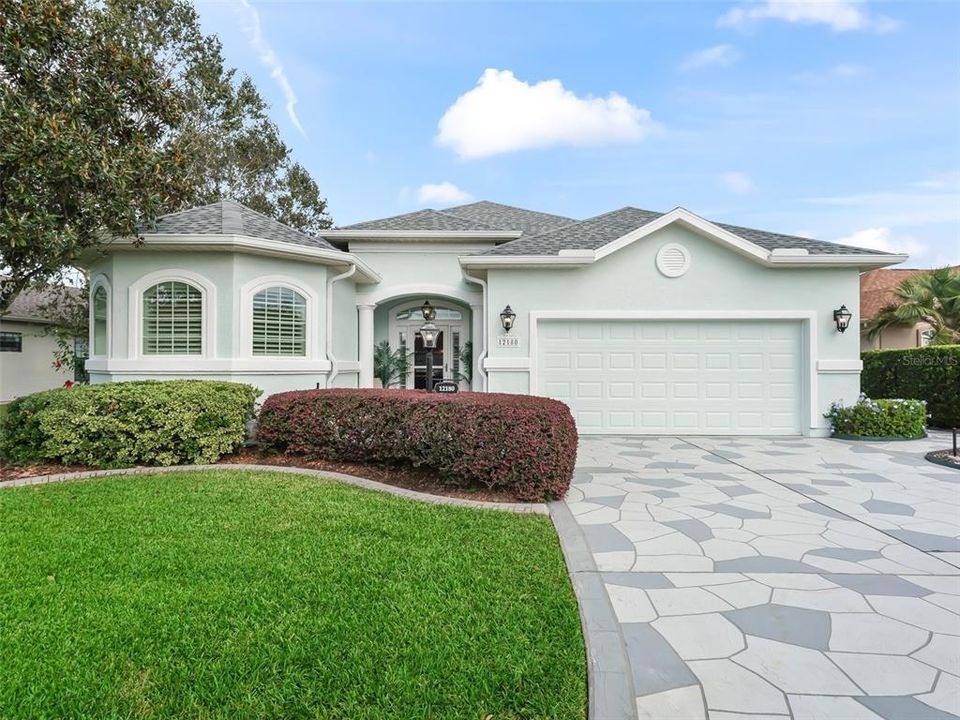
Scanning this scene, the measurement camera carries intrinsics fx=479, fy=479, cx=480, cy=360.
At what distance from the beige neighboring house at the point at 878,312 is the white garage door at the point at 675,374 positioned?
8782 millimetres

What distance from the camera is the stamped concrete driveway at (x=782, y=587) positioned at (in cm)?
237

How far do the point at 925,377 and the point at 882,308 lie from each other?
7.81 m

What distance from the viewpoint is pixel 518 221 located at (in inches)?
579

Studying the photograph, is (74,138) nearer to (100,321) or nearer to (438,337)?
(100,321)

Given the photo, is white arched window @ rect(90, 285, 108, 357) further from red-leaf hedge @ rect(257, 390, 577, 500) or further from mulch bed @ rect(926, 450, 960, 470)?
mulch bed @ rect(926, 450, 960, 470)

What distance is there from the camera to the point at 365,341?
12.3m

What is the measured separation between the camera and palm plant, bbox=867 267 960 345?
14.4 m

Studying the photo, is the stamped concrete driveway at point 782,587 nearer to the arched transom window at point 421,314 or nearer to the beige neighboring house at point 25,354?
the arched transom window at point 421,314

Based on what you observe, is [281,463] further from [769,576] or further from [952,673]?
[952,673]

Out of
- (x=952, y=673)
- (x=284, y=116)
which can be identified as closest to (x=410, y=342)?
(x=952, y=673)

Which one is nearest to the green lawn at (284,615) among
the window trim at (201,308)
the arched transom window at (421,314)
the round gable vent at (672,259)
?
the window trim at (201,308)

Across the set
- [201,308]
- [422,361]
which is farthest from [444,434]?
[422,361]

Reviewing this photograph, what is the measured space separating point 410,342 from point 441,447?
801 centimetres

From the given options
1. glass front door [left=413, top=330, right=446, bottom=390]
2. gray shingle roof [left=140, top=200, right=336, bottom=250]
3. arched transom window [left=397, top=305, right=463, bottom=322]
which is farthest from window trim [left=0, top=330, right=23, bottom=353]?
glass front door [left=413, top=330, right=446, bottom=390]
